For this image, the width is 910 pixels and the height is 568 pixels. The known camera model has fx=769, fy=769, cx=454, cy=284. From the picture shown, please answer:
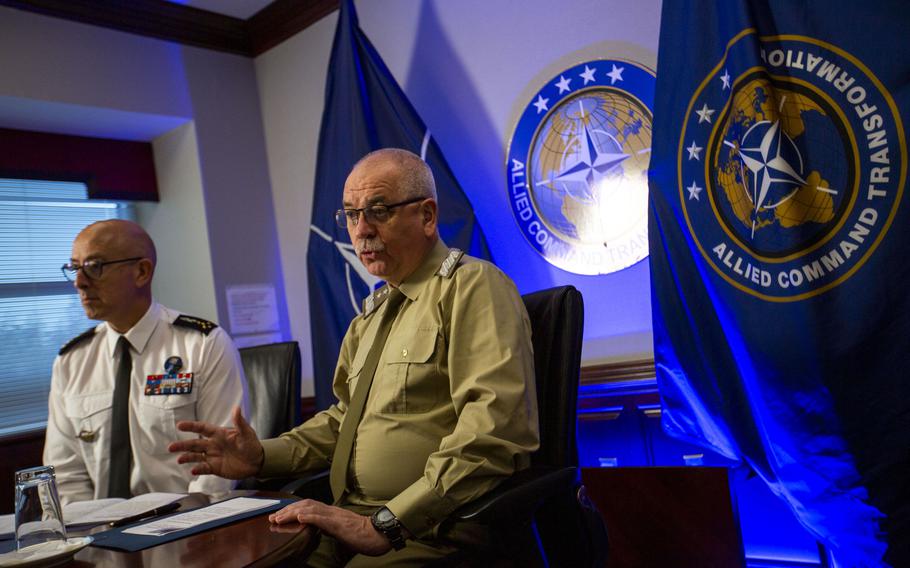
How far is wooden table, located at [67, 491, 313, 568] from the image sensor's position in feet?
3.90

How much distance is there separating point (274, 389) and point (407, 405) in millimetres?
819

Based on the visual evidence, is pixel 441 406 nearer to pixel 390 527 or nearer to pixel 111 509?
pixel 390 527

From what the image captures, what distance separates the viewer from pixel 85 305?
2.39 meters

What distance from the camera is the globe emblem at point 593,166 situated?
2.78 metres

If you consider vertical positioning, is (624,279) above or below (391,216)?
below

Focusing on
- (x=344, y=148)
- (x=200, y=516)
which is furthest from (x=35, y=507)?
(x=344, y=148)

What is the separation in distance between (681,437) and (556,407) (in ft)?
2.57

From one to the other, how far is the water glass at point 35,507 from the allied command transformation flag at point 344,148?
2087 mm

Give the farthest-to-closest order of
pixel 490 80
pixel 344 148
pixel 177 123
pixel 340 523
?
pixel 177 123, pixel 344 148, pixel 490 80, pixel 340 523

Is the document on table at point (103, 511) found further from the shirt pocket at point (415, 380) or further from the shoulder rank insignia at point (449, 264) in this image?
the shoulder rank insignia at point (449, 264)

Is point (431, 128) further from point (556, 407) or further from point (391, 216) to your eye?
point (556, 407)

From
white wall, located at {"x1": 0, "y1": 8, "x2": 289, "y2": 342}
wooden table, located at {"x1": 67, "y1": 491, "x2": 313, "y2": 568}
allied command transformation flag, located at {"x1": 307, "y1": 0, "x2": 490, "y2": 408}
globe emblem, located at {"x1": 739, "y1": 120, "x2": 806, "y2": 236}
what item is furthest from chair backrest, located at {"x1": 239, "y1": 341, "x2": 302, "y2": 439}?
white wall, located at {"x1": 0, "y1": 8, "x2": 289, "y2": 342}

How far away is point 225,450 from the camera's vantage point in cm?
186

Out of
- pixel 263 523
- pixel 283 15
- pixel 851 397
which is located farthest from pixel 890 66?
pixel 283 15
